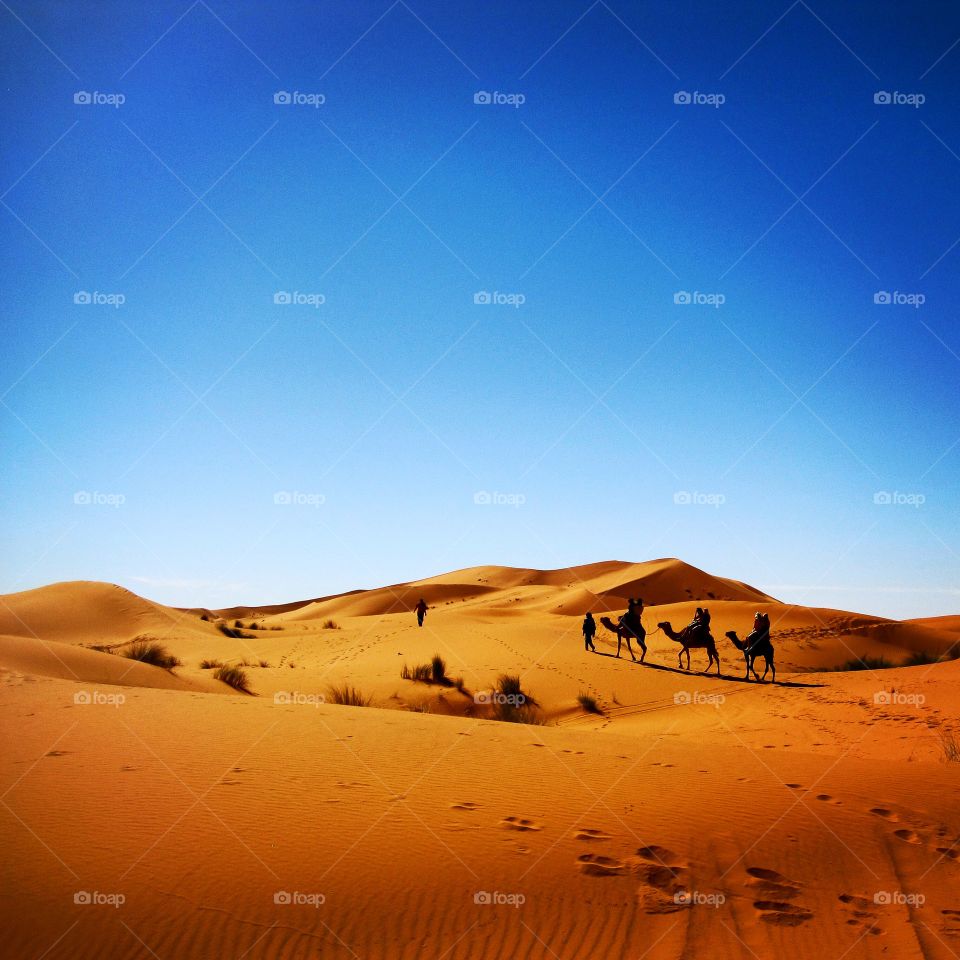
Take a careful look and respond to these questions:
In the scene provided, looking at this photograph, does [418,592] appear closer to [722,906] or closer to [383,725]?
[383,725]

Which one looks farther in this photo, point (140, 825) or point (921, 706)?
point (921, 706)

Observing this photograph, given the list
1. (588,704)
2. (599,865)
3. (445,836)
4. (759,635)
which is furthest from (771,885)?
(759,635)

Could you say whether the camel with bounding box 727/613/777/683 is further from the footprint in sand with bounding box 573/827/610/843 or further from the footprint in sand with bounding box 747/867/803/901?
the footprint in sand with bounding box 573/827/610/843

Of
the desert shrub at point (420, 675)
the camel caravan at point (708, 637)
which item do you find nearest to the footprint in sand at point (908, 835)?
the camel caravan at point (708, 637)

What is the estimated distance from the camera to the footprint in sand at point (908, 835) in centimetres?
631

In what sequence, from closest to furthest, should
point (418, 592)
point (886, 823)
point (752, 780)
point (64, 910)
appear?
point (64, 910), point (886, 823), point (752, 780), point (418, 592)

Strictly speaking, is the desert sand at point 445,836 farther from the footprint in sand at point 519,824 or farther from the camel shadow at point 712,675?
the camel shadow at point 712,675

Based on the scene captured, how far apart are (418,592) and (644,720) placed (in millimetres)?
64624

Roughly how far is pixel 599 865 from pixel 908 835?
3.08 meters

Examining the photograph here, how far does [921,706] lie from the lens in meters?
15.0

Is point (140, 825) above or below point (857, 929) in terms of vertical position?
above

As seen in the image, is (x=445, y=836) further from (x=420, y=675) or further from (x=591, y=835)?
(x=420, y=675)

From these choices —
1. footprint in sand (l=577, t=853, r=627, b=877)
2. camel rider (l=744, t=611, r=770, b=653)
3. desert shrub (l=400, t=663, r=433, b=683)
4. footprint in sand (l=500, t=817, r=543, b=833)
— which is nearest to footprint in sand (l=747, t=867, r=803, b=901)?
footprint in sand (l=577, t=853, r=627, b=877)

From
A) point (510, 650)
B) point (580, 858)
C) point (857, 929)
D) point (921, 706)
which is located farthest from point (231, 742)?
point (510, 650)
